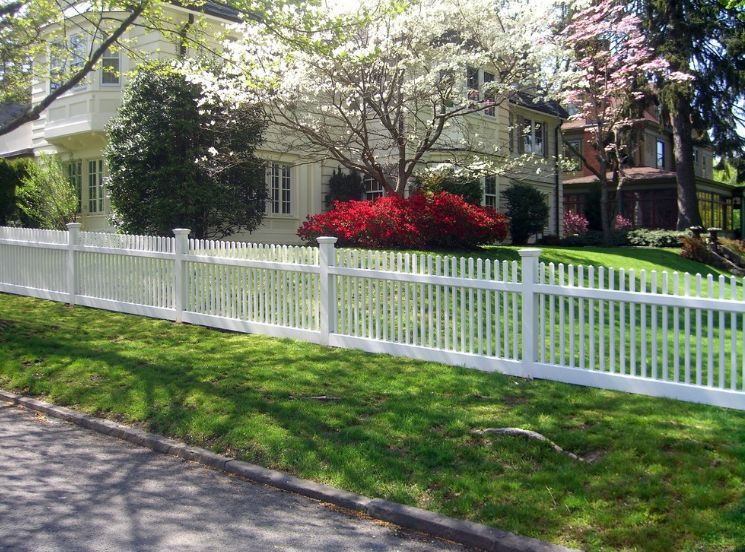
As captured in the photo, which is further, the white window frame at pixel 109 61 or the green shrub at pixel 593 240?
the green shrub at pixel 593 240

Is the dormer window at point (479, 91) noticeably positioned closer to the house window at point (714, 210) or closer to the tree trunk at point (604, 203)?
the tree trunk at point (604, 203)

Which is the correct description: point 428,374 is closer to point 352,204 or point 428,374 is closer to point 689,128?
point 352,204

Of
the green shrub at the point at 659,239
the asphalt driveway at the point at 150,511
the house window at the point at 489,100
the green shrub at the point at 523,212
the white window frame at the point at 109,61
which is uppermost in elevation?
the white window frame at the point at 109,61

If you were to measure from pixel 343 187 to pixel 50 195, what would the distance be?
8073 mm

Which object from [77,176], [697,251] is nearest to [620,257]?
[697,251]

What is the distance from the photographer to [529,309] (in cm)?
787

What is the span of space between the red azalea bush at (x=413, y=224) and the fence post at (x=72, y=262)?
5.00m

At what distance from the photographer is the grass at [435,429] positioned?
4.83 metres

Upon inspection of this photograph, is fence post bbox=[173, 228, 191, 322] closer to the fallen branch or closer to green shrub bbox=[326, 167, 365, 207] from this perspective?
the fallen branch

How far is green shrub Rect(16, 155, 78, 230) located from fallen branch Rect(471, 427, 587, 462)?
55.9 feet

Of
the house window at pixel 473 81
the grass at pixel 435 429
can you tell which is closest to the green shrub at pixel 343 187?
the house window at pixel 473 81

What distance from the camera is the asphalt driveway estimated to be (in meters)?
4.67

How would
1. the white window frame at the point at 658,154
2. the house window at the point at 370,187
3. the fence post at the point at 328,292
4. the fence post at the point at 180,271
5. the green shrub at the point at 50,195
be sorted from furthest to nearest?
the white window frame at the point at 658,154 → the house window at the point at 370,187 → the green shrub at the point at 50,195 → the fence post at the point at 180,271 → the fence post at the point at 328,292

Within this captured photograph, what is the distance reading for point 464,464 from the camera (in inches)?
224
